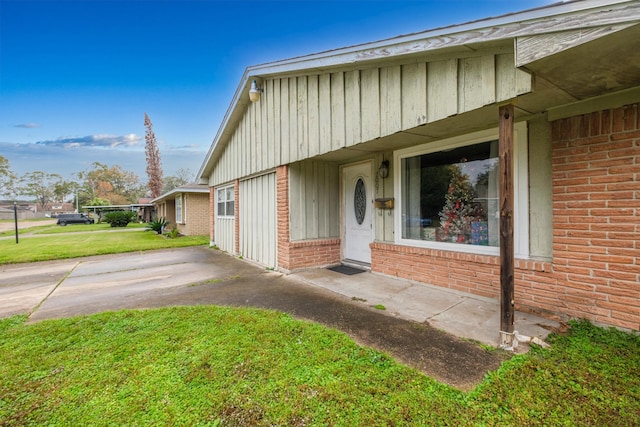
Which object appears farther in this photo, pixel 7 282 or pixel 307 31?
pixel 307 31

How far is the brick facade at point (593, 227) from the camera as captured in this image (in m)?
2.78

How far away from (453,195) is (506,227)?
195cm

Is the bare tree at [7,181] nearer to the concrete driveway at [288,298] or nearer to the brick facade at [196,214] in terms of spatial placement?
the brick facade at [196,214]

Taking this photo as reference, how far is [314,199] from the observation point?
20.7ft

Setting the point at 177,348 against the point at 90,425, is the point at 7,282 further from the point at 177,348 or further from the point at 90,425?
the point at 90,425

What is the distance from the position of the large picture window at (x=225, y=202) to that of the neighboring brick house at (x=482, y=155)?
12.6 feet

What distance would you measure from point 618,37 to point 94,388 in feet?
15.4

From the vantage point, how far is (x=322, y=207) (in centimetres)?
644

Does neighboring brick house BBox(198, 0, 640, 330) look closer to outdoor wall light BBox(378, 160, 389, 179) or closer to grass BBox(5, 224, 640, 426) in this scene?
outdoor wall light BBox(378, 160, 389, 179)

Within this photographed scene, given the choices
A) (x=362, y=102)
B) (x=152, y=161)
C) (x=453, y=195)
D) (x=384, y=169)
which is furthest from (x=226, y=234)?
(x=152, y=161)

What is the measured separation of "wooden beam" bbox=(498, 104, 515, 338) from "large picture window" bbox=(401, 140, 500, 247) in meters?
1.47

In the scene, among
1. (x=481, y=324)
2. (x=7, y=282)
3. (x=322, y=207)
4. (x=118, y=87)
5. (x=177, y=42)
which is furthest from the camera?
(x=118, y=87)

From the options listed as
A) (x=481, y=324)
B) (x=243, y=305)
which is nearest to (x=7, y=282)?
(x=243, y=305)

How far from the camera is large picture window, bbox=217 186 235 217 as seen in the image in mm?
9718
